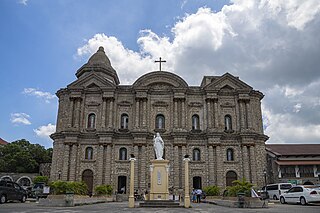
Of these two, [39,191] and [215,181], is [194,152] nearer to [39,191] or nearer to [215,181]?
[215,181]

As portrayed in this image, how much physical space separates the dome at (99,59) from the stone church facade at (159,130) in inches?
283

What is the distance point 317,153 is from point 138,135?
70.8 feet

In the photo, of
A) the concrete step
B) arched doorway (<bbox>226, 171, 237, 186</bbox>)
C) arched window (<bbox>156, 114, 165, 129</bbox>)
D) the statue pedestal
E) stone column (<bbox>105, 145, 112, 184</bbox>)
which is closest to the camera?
the concrete step

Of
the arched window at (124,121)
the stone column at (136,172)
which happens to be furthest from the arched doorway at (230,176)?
the arched window at (124,121)

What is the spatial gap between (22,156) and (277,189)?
1446 inches

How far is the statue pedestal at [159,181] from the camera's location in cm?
2240

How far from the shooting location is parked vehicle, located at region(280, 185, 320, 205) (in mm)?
21578

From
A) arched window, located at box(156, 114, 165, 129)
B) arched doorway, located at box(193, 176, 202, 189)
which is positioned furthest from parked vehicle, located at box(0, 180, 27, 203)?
arched doorway, located at box(193, 176, 202, 189)

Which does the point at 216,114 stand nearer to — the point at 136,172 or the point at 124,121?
the point at 124,121

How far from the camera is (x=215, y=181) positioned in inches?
1363

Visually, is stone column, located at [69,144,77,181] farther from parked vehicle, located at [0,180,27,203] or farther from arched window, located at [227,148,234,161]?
arched window, located at [227,148,234,161]

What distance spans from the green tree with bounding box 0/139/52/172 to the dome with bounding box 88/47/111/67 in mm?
18238

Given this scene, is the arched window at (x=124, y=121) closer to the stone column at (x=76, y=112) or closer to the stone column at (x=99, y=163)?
the stone column at (x=99, y=163)

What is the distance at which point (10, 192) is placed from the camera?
22.5 m
